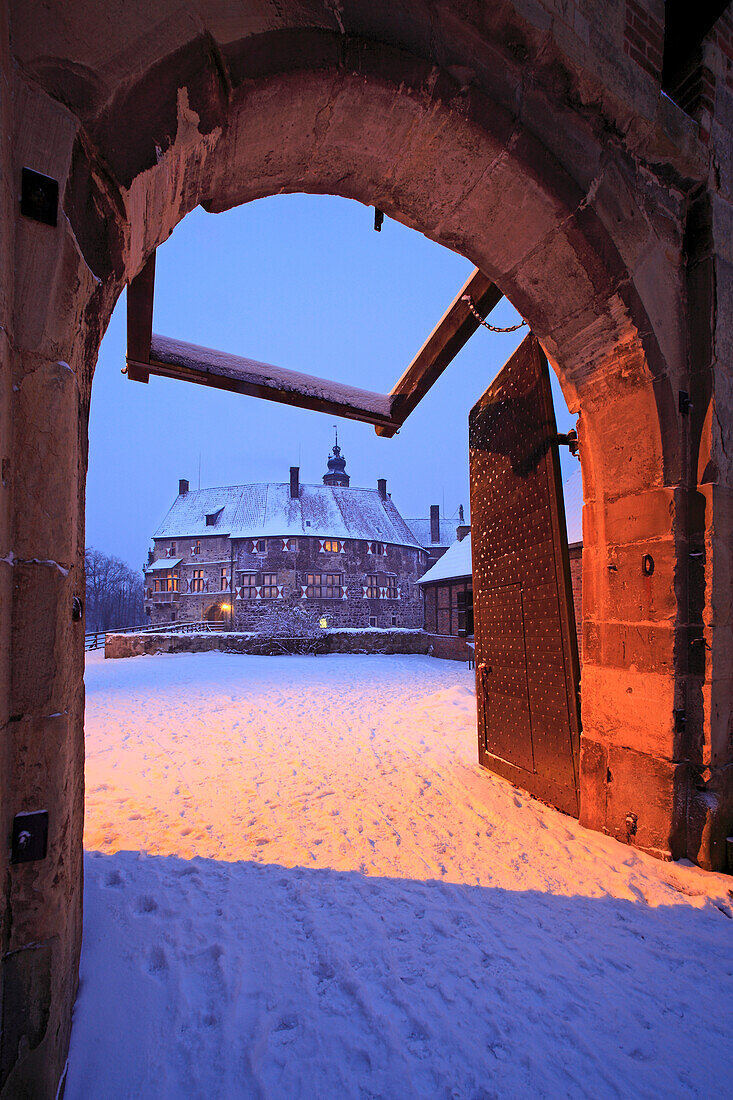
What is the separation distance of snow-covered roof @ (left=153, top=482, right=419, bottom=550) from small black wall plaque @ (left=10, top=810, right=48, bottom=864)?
100 ft

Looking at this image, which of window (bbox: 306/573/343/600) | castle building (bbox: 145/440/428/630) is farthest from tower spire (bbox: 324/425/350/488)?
window (bbox: 306/573/343/600)

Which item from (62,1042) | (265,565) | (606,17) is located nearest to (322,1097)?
(62,1042)

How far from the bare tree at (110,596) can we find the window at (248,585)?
961 inches

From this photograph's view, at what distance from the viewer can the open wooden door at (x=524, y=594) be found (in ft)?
10.9

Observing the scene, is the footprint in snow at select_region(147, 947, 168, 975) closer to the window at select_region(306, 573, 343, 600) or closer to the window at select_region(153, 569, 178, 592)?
the window at select_region(306, 573, 343, 600)

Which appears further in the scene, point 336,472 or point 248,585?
point 336,472

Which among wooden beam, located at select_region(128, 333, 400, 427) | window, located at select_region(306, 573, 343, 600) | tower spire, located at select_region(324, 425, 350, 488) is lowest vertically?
window, located at select_region(306, 573, 343, 600)

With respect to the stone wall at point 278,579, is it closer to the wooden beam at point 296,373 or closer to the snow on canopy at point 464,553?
the snow on canopy at point 464,553

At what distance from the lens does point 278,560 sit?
31.4m

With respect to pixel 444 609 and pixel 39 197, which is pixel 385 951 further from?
pixel 444 609

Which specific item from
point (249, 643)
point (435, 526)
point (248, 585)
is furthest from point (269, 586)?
point (435, 526)

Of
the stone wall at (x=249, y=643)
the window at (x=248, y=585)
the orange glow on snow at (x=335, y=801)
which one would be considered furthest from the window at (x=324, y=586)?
the orange glow on snow at (x=335, y=801)

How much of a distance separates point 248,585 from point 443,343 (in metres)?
28.5

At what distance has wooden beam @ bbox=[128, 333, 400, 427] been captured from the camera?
4.11 metres
